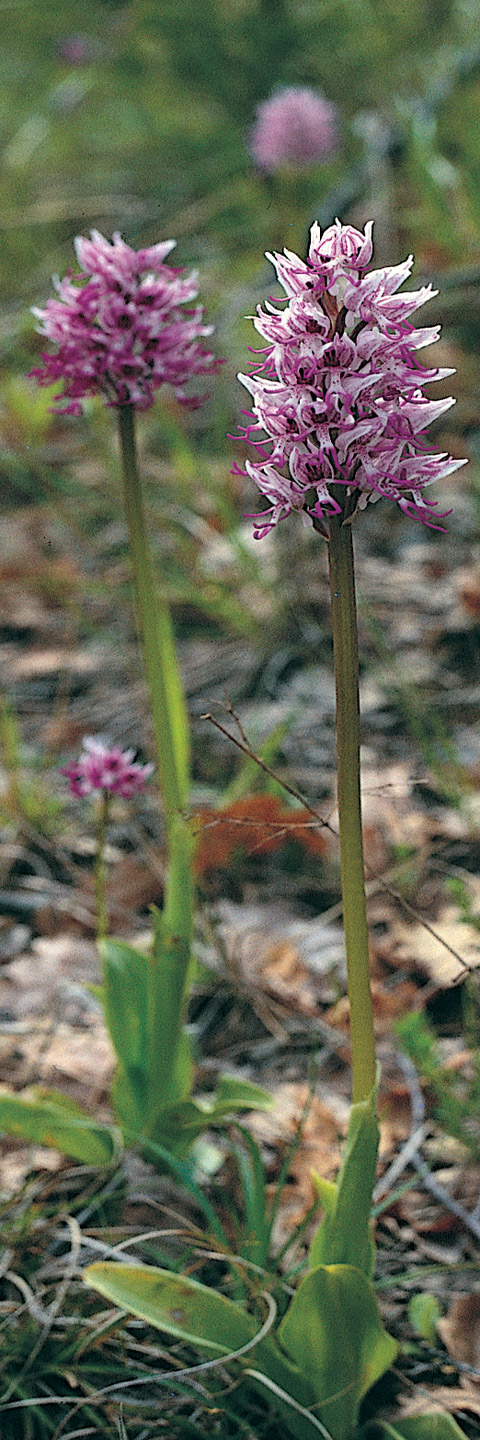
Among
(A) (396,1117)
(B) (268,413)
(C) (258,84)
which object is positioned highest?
(C) (258,84)

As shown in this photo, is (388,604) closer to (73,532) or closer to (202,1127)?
(73,532)

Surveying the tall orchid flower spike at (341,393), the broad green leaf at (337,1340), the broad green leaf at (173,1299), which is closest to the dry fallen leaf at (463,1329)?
the broad green leaf at (337,1340)

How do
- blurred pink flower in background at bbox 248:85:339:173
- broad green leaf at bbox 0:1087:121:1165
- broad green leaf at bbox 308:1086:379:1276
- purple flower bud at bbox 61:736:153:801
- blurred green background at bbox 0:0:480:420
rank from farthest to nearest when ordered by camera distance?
1. blurred green background at bbox 0:0:480:420
2. blurred pink flower in background at bbox 248:85:339:173
3. purple flower bud at bbox 61:736:153:801
4. broad green leaf at bbox 0:1087:121:1165
5. broad green leaf at bbox 308:1086:379:1276

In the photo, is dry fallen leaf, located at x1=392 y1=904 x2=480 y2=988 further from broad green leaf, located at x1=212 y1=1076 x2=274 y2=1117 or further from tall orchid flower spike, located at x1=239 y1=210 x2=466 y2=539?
tall orchid flower spike, located at x1=239 y1=210 x2=466 y2=539

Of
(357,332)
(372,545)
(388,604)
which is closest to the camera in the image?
(357,332)

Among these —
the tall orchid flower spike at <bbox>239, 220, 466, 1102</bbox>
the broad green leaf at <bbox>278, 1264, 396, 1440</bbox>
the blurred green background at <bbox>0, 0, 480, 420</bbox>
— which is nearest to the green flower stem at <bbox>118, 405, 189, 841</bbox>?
the tall orchid flower spike at <bbox>239, 220, 466, 1102</bbox>

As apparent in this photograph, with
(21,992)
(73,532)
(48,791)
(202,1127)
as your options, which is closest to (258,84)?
(73,532)

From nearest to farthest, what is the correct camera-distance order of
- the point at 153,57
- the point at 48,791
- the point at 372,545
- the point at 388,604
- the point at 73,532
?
the point at 48,791, the point at 388,604, the point at 372,545, the point at 73,532, the point at 153,57
